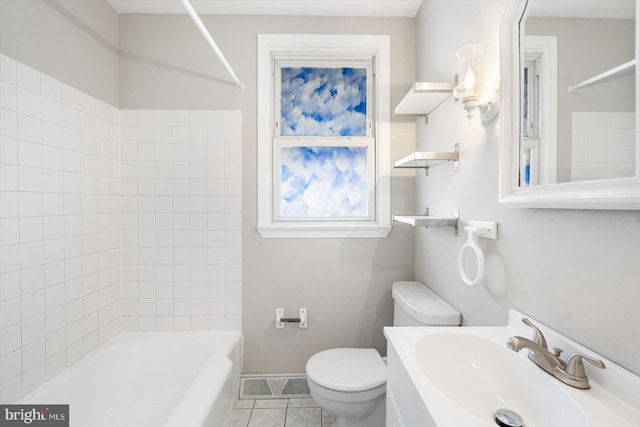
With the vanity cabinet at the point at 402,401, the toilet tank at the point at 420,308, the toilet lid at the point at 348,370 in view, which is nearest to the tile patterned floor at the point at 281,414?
the toilet lid at the point at 348,370

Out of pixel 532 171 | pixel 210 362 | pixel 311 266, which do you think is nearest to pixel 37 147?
pixel 210 362

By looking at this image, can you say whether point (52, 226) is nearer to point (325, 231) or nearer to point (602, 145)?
point (325, 231)

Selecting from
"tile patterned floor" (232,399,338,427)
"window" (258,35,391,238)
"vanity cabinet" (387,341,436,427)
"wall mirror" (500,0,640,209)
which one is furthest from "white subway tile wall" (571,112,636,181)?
"tile patterned floor" (232,399,338,427)

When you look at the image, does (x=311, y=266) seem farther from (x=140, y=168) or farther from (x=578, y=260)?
(x=578, y=260)

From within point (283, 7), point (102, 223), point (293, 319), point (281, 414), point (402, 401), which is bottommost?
point (281, 414)

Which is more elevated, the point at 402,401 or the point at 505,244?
the point at 505,244

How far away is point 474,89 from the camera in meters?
1.14

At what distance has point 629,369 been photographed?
0.66 meters

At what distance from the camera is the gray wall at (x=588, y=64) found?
636mm

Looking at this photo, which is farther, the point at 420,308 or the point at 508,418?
the point at 420,308

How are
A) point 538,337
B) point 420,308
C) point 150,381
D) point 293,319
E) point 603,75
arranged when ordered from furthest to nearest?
point 293,319 → point 150,381 → point 420,308 → point 538,337 → point 603,75

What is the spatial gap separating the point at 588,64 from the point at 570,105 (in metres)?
0.09

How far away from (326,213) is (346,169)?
1.13ft

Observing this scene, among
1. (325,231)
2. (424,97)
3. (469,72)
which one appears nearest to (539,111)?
(469,72)
